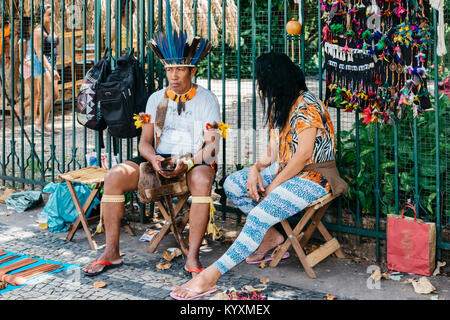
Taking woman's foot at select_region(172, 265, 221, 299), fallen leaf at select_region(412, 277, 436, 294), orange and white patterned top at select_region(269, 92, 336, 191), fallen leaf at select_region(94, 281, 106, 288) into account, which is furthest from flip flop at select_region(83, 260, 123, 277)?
fallen leaf at select_region(412, 277, 436, 294)

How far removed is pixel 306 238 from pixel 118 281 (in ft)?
4.89

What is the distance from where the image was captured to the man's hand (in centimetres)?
457

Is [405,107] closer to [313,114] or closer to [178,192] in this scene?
[313,114]

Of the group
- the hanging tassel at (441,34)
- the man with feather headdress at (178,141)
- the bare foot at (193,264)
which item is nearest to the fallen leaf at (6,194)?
the man with feather headdress at (178,141)

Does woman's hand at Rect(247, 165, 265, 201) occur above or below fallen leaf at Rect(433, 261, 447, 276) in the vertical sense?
above

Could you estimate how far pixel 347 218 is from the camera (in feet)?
16.1

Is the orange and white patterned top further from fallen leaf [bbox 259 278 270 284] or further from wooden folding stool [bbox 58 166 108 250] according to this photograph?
wooden folding stool [bbox 58 166 108 250]

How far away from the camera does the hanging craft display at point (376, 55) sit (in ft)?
14.0

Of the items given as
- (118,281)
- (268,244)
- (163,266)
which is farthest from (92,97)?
(268,244)

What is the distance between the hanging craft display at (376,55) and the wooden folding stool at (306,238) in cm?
80

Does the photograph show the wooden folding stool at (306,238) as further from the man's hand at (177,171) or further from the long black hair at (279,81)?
the man's hand at (177,171)

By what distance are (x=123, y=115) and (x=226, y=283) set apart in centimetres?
189

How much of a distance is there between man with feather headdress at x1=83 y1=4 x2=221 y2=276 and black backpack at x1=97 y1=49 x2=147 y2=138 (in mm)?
195
